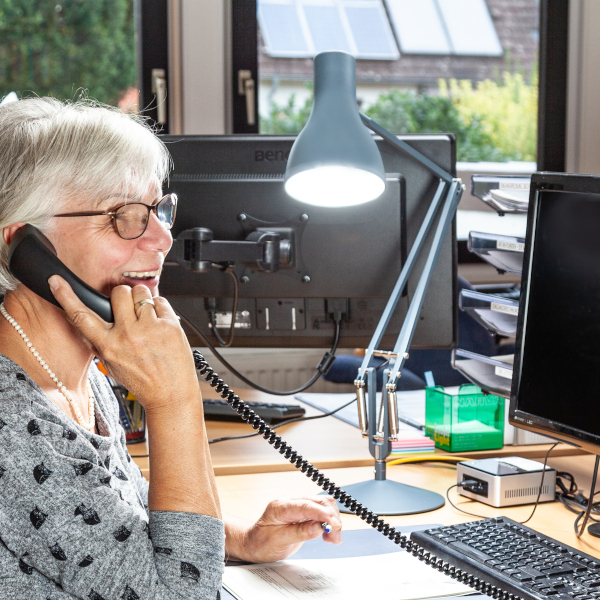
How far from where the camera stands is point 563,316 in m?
1.16

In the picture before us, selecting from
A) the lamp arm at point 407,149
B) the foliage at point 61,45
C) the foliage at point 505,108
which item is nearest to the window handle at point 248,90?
the foliage at point 61,45

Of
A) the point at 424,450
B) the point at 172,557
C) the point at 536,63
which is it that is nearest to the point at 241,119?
the point at 536,63

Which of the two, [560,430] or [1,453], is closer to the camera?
[1,453]

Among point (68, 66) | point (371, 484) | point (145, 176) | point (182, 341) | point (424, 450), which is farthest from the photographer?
point (68, 66)

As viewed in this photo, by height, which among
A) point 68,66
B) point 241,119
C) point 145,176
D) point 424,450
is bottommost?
point 424,450

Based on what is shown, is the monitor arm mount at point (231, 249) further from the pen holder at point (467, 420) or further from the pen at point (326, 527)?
the pen at point (326, 527)

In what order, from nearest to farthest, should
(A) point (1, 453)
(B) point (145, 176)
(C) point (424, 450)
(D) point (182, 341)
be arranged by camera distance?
1. (A) point (1, 453)
2. (D) point (182, 341)
3. (B) point (145, 176)
4. (C) point (424, 450)

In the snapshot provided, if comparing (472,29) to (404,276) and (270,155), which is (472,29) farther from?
(404,276)

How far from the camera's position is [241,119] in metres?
3.13

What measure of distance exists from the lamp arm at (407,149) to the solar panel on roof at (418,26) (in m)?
2.09

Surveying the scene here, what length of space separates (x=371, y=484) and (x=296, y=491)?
14cm

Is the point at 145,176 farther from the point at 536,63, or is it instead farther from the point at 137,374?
the point at 536,63

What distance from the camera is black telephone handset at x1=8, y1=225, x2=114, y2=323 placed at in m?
0.99

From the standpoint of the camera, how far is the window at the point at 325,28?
10.5 feet
